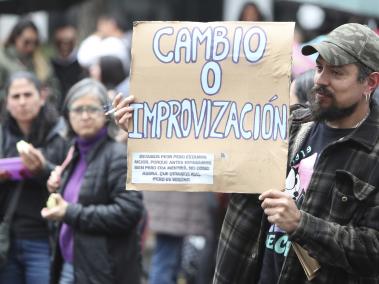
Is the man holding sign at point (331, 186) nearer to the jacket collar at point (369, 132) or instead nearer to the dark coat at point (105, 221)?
the jacket collar at point (369, 132)

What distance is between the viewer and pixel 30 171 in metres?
6.16

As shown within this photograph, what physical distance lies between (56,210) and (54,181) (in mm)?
213

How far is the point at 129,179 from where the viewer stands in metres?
4.25

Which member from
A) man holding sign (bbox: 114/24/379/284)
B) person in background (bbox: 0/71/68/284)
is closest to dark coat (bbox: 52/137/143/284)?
person in background (bbox: 0/71/68/284)

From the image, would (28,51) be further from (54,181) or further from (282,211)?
(282,211)

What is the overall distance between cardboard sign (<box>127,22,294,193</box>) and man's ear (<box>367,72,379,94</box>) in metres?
0.34

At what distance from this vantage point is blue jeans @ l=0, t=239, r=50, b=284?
6312 millimetres

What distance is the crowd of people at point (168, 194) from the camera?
156 inches

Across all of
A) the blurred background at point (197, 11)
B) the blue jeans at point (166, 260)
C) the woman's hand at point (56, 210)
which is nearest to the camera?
the woman's hand at point (56, 210)

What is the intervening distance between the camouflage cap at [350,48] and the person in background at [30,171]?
2.58 meters

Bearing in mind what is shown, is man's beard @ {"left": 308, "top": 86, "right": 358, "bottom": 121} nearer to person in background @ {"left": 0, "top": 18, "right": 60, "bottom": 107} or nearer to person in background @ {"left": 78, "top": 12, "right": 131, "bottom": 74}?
person in background @ {"left": 78, "top": 12, "right": 131, "bottom": 74}

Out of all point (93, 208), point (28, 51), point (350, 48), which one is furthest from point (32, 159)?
point (28, 51)

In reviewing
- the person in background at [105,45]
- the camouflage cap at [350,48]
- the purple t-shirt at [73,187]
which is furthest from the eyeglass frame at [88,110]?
the person in background at [105,45]

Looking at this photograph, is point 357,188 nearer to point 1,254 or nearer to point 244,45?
point 244,45
